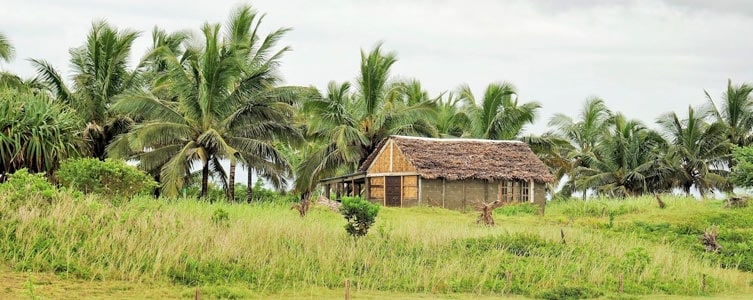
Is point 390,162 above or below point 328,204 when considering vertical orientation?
above

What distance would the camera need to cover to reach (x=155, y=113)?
2953 centimetres

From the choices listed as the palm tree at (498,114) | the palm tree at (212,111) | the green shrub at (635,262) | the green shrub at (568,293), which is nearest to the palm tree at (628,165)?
the palm tree at (498,114)

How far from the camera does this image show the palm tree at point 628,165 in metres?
42.6

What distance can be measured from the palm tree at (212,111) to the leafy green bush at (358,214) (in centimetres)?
1102

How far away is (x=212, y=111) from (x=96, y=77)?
4886 millimetres

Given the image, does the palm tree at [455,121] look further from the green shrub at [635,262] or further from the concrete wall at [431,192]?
the green shrub at [635,262]

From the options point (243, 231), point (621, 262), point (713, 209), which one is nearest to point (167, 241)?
point (243, 231)

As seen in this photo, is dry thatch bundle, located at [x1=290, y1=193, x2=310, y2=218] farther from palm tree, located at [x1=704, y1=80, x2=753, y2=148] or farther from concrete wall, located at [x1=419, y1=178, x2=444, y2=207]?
palm tree, located at [x1=704, y1=80, x2=753, y2=148]

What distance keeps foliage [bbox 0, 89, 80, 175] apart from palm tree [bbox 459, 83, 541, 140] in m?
19.3

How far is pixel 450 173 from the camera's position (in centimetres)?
3297

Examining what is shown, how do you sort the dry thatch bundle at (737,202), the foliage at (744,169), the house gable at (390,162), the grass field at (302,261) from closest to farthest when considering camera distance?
1. the grass field at (302,261)
2. the dry thatch bundle at (737,202)
3. the foliage at (744,169)
4. the house gable at (390,162)

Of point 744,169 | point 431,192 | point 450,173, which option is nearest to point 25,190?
point 431,192

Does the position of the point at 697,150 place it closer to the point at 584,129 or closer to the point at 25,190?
the point at 584,129

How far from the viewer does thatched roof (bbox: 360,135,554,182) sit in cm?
3312
